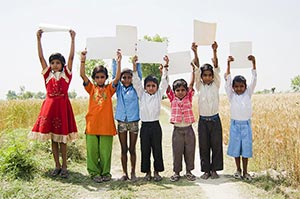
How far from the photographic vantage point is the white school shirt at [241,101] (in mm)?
5555

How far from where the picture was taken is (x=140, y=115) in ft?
17.8

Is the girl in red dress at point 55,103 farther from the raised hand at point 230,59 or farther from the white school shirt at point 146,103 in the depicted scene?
the raised hand at point 230,59

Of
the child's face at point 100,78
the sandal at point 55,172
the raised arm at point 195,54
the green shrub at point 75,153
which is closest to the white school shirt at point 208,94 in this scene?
the raised arm at point 195,54

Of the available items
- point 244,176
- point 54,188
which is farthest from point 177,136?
point 54,188

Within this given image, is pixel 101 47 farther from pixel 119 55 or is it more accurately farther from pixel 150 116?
pixel 150 116

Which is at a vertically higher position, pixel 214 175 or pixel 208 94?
pixel 208 94

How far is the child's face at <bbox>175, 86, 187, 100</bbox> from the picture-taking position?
558cm

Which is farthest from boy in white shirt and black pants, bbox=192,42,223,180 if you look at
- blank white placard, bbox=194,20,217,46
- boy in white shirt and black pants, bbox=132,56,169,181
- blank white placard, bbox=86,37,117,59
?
blank white placard, bbox=86,37,117,59

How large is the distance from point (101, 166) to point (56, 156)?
824 millimetres

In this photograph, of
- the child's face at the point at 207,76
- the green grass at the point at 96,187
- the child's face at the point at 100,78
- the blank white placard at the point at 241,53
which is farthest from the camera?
the blank white placard at the point at 241,53

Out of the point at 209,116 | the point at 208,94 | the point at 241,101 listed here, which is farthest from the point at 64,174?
the point at 241,101

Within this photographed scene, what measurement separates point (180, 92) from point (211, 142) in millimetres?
1089

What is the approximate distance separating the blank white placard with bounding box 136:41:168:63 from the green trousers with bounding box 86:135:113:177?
5.05ft

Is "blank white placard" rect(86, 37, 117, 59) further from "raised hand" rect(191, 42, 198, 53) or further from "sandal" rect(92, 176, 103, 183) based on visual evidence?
"sandal" rect(92, 176, 103, 183)
